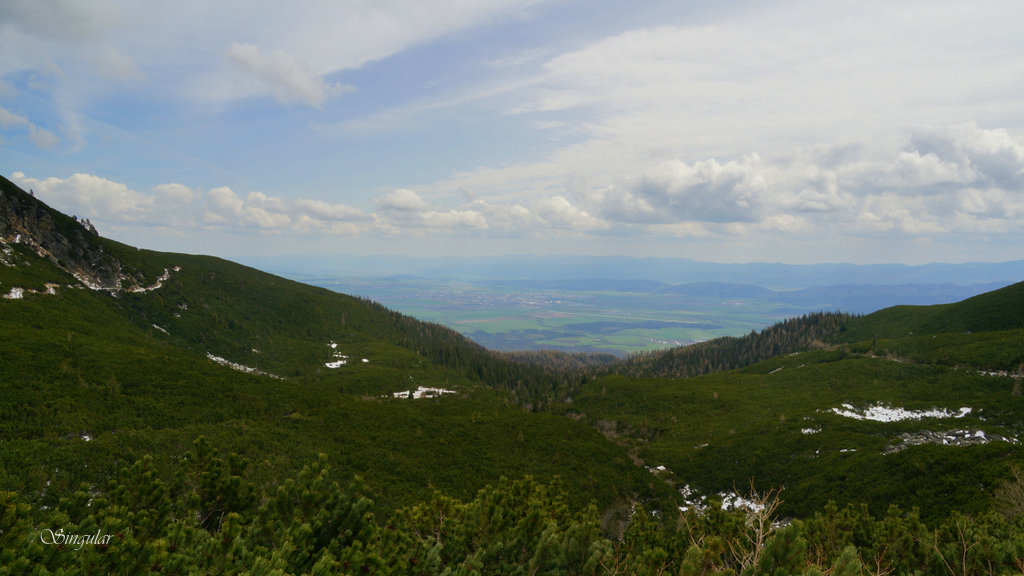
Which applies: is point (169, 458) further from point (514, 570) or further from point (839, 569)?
point (839, 569)

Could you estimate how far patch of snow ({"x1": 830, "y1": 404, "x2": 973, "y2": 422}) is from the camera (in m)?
63.4

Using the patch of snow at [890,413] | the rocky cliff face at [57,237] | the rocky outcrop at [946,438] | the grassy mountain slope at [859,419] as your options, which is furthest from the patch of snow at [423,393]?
the patch of snow at [890,413]

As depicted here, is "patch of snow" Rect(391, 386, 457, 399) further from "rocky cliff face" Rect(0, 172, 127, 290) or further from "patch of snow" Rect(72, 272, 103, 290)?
"rocky cliff face" Rect(0, 172, 127, 290)

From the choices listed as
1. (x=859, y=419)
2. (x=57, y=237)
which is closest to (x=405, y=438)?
(x=859, y=419)

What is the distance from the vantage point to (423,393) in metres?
106

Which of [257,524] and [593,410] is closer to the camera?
[257,524]

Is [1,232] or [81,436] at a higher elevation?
[1,232]

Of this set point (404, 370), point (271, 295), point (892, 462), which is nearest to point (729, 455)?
point (892, 462)

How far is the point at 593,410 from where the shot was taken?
123062mm

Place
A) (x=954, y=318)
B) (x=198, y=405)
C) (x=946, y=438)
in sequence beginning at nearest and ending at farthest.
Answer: (x=198, y=405) → (x=946, y=438) → (x=954, y=318)

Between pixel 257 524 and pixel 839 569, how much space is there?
1476cm

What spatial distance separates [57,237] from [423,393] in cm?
8975

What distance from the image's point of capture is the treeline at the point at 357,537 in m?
7.41

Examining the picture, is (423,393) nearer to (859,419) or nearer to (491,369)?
(491,369)
